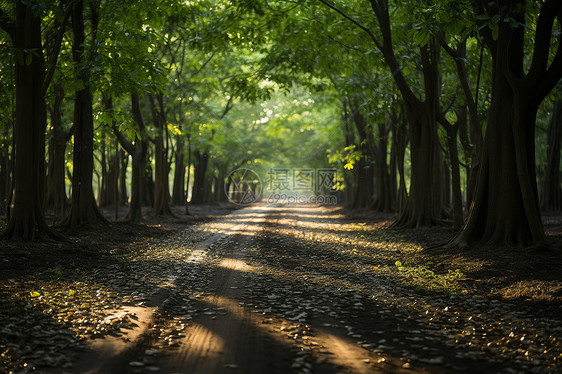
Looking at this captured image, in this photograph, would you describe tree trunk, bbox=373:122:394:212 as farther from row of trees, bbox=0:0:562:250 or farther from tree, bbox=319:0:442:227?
tree, bbox=319:0:442:227

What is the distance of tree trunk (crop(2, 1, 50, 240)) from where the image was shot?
11.3m

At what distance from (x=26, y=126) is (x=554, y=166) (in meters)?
25.6

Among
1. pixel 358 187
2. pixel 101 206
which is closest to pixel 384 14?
pixel 358 187

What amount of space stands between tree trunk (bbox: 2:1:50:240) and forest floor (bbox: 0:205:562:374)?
2.14ft

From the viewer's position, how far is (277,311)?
270 inches

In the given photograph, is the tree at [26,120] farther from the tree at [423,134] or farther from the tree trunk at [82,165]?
the tree at [423,134]

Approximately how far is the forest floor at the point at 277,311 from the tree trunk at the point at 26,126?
651 millimetres

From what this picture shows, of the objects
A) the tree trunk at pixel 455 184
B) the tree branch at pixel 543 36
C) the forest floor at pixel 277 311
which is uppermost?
the tree branch at pixel 543 36

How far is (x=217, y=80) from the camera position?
94.7 feet

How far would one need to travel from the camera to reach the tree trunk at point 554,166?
26156mm

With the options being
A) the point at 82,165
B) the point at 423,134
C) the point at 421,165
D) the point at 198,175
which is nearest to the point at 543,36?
the point at 423,134

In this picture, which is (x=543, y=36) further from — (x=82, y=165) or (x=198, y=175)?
(x=198, y=175)
